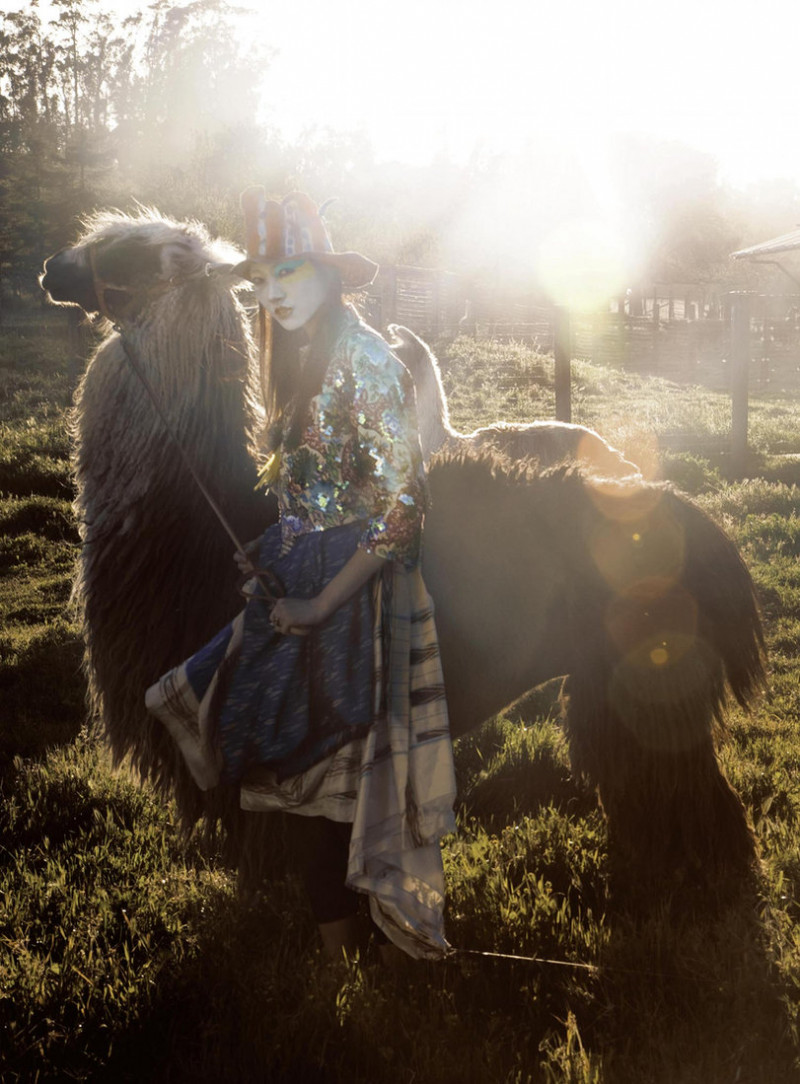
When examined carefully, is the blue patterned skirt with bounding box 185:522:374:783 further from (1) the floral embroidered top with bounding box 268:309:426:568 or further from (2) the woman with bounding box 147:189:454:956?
(1) the floral embroidered top with bounding box 268:309:426:568

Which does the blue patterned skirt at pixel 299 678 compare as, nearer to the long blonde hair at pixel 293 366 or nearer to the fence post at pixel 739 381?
the long blonde hair at pixel 293 366

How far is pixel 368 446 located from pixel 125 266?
124 cm

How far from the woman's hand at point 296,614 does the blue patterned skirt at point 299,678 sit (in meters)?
0.07

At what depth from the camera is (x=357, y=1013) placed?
2.46 meters

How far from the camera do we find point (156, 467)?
3.05 meters

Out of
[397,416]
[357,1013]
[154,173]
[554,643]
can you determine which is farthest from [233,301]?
[154,173]

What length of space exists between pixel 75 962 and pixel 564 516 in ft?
5.88

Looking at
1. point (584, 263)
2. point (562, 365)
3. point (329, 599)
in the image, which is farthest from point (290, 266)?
point (584, 263)

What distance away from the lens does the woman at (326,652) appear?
2379 millimetres

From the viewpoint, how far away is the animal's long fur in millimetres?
2871

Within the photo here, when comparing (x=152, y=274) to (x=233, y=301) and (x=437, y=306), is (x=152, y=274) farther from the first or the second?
(x=437, y=306)

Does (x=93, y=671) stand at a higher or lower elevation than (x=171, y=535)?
lower

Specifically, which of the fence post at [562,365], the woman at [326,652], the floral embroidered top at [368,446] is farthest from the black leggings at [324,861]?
the fence post at [562,365]

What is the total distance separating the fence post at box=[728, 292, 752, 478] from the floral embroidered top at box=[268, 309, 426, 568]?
325 inches
